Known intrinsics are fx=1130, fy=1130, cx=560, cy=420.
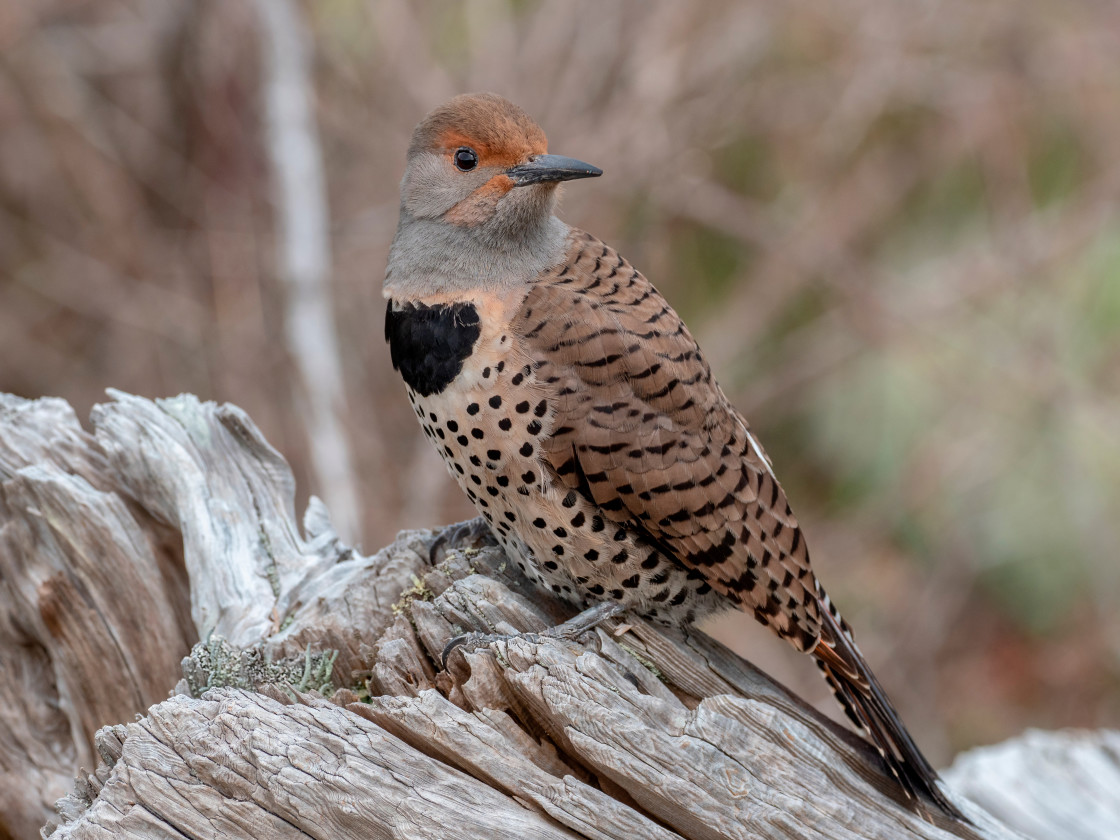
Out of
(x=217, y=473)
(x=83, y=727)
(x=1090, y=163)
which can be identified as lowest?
(x=83, y=727)

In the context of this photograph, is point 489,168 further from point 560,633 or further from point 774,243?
point 774,243

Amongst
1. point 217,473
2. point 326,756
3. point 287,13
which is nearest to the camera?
point 326,756

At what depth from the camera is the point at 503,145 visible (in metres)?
3.54

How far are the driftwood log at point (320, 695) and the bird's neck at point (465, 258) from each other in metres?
0.86

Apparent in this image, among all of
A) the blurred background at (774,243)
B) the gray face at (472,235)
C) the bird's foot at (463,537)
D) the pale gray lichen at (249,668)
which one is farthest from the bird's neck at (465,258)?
the blurred background at (774,243)

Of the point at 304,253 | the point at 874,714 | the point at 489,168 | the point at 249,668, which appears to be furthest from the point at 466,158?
the point at 304,253

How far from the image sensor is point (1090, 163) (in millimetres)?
8234

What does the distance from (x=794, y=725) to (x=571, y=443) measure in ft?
3.32

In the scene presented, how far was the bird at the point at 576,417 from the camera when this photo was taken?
3283 mm

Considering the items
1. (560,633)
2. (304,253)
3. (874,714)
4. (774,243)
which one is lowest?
(560,633)

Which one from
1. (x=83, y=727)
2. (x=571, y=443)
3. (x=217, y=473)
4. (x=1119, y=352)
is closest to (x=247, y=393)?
(x=217, y=473)

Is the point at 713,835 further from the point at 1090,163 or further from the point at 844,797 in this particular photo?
the point at 1090,163

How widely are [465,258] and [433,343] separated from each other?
33 centimetres

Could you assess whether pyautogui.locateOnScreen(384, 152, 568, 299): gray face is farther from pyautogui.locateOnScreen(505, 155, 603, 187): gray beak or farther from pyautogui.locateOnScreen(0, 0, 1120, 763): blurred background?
pyautogui.locateOnScreen(0, 0, 1120, 763): blurred background
